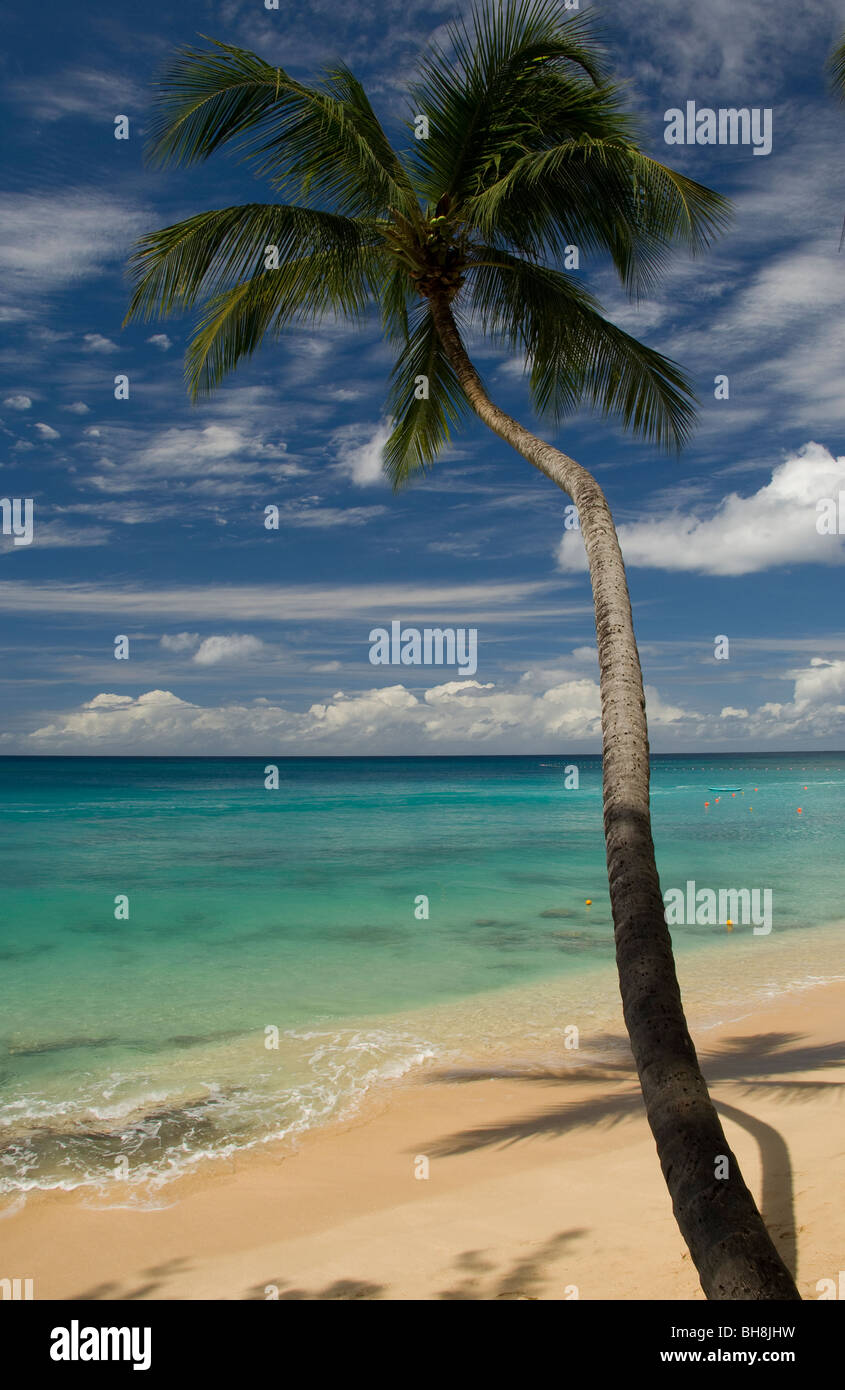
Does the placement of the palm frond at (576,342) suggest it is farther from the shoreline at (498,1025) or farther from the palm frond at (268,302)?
the shoreline at (498,1025)

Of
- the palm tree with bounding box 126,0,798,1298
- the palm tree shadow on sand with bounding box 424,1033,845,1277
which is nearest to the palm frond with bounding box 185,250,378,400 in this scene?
the palm tree with bounding box 126,0,798,1298

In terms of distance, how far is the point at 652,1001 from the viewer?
2994 millimetres

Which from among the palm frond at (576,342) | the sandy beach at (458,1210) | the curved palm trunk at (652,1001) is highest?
the palm frond at (576,342)

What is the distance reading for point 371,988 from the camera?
1200 centimetres

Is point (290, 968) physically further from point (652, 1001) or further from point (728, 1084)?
point (652, 1001)

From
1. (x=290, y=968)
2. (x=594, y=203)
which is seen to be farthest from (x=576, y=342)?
(x=290, y=968)

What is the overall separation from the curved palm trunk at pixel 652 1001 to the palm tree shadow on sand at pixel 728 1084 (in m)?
2.19

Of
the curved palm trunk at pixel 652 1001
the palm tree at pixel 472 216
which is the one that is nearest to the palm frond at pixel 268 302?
the palm tree at pixel 472 216

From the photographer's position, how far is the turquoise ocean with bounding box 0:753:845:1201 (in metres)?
7.62

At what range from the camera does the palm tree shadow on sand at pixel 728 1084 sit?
16.9 feet

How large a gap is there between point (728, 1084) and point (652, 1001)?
549 centimetres
